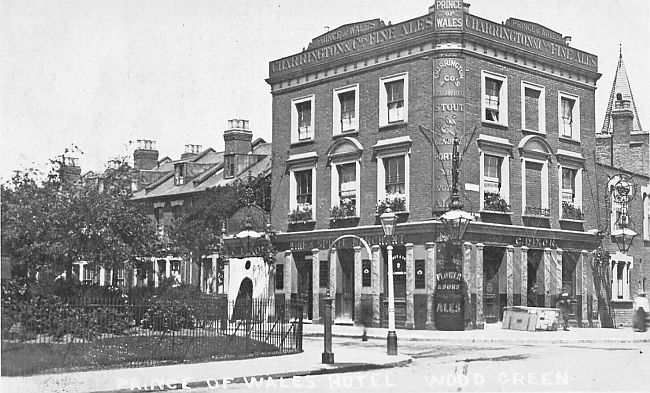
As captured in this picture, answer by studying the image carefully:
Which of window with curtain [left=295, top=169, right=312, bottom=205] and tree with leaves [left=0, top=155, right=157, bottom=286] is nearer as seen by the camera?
tree with leaves [left=0, top=155, right=157, bottom=286]

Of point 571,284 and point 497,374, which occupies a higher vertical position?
point 571,284

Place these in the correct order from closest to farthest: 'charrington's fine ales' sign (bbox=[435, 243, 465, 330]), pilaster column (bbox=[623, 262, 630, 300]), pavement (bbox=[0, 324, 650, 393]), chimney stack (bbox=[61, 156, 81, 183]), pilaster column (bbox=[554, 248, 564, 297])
→ 1. pavement (bbox=[0, 324, 650, 393])
2. chimney stack (bbox=[61, 156, 81, 183])
3. 'charrington's fine ales' sign (bbox=[435, 243, 465, 330])
4. pilaster column (bbox=[554, 248, 564, 297])
5. pilaster column (bbox=[623, 262, 630, 300])

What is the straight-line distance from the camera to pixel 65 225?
28688 millimetres

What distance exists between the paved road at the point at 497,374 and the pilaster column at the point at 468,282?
822cm

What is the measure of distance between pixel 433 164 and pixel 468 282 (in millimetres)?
4600

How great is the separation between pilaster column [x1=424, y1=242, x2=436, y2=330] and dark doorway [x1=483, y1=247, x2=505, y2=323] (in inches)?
88.2

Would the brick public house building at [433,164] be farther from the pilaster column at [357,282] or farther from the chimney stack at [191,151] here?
the chimney stack at [191,151]

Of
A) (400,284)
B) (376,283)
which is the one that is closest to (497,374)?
(400,284)

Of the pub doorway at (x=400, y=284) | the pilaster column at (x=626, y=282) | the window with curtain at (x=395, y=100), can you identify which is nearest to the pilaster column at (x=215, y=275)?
the pub doorway at (x=400, y=284)

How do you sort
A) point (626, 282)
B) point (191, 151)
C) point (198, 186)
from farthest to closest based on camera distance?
point (191, 151), point (198, 186), point (626, 282)

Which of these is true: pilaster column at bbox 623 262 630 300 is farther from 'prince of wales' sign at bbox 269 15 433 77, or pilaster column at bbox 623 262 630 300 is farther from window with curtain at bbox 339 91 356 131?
'prince of wales' sign at bbox 269 15 433 77

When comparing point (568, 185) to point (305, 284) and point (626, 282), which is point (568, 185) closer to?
point (626, 282)

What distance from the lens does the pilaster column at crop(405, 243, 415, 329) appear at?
1356 inches

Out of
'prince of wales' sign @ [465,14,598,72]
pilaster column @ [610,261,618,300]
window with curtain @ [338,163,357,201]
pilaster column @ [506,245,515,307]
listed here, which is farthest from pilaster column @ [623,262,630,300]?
window with curtain @ [338,163,357,201]
